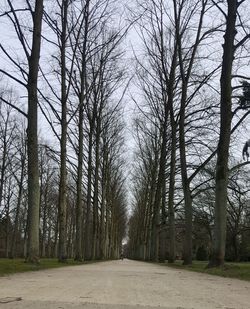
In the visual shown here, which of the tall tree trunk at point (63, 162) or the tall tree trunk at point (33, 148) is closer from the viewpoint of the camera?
the tall tree trunk at point (33, 148)

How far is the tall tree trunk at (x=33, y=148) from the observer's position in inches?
656

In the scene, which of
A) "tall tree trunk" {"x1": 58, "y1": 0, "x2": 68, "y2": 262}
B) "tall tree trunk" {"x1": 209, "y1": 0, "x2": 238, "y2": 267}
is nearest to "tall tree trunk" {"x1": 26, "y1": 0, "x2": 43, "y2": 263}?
"tall tree trunk" {"x1": 58, "y1": 0, "x2": 68, "y2": 262}

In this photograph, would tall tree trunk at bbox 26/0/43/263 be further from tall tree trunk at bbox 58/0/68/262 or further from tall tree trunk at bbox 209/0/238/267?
tall tree trunk at bbox 209/0/238/267

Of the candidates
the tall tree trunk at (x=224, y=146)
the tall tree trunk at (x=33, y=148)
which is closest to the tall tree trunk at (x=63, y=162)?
the tall tree trunk at (x=33, y=148)

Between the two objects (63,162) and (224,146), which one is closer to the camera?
(224,146)

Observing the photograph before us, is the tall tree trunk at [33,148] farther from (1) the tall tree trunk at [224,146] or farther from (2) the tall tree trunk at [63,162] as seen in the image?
(1) the tall tree trunk at [224,146]

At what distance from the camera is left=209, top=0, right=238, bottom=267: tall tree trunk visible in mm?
17172

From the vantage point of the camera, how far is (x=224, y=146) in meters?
17.8

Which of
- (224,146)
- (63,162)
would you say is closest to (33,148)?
(63,162)

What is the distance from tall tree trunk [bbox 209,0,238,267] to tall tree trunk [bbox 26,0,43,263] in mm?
6453

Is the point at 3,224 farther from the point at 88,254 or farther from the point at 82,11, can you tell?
the point at 82,11

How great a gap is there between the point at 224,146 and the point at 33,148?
7.09 metres

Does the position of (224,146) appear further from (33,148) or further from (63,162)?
(63,162)

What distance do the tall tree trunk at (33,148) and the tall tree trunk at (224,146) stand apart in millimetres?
6453
